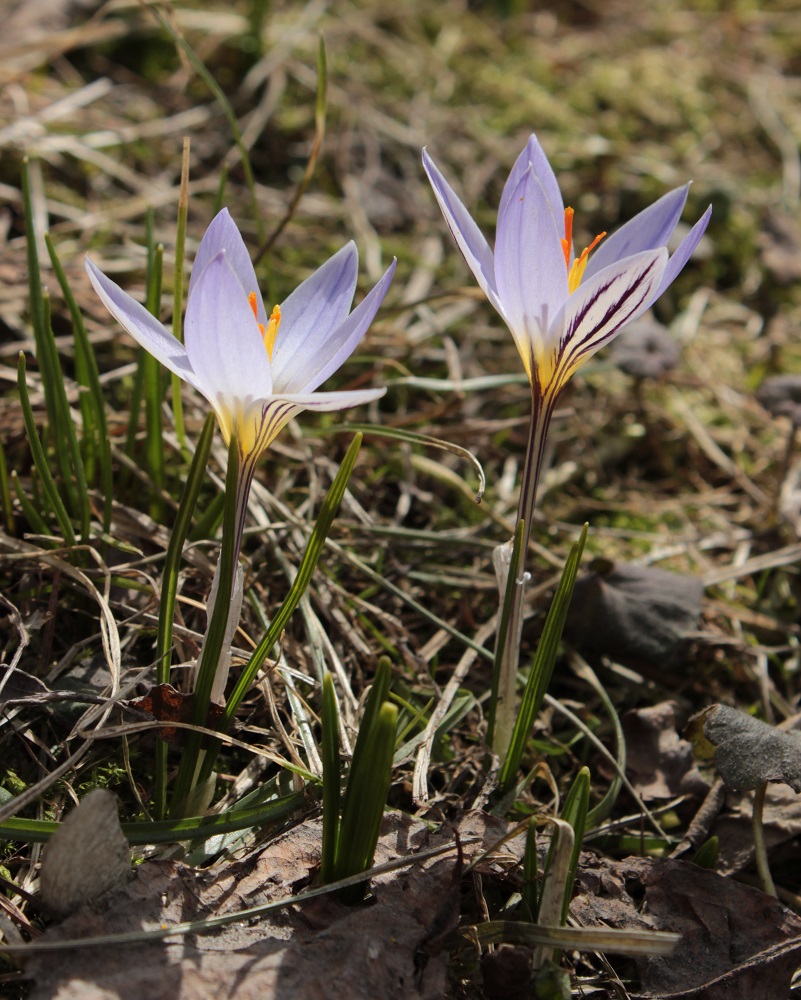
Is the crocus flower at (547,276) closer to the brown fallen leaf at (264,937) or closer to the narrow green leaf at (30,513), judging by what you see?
the brown fallen leaf at (264,937)

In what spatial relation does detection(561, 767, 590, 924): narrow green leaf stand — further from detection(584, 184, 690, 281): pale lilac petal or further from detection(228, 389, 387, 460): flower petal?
detection(584, 184, 690, 281): pale lilac petal

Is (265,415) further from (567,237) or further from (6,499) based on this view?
(6,499)

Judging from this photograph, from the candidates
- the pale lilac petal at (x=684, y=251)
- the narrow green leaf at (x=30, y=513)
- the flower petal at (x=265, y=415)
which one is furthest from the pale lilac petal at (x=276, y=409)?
the narrow green leaf at (x=30, y=513)

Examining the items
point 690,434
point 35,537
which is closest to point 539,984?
point 35,537

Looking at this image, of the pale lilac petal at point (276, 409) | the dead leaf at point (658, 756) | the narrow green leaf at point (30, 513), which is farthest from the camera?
the dead leaf at point (658, 756)

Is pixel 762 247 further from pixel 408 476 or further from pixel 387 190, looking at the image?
pixel 408 476

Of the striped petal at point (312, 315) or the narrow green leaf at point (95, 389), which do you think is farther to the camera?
the narrow green leaf at point (95, 389)

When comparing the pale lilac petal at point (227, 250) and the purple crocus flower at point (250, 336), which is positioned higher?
the pale lilac petal at point (227, 250)

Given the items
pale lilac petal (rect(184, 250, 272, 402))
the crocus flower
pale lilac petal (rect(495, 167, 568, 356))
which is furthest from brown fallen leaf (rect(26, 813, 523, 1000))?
pale lilac petal (rect(495, 167, 568, 356))
